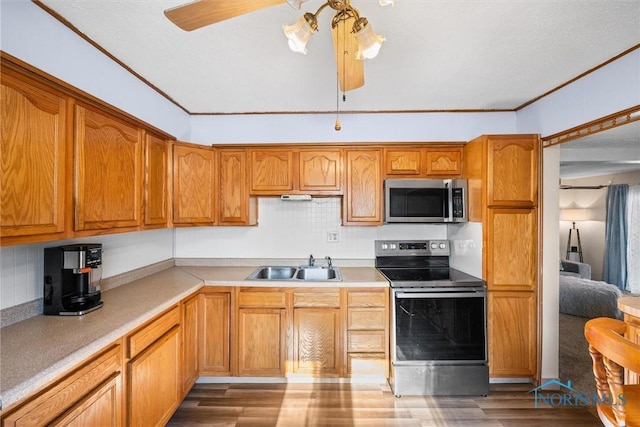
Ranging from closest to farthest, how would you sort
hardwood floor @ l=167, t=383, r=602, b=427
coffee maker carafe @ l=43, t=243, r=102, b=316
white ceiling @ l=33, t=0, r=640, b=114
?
white ceiling @ l=33, t=0, r=640, b=114
coffee maker carafe @ l=43, t=243, r=102, b=316
hardwood floor @ l=167, t=383, r=602, b=427

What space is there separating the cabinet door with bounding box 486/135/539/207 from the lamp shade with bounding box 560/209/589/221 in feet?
12.9

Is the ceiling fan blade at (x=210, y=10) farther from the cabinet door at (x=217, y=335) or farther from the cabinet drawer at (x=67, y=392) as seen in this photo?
the cabinet door at (x=217, y=335)

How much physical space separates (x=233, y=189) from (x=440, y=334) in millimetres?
2187

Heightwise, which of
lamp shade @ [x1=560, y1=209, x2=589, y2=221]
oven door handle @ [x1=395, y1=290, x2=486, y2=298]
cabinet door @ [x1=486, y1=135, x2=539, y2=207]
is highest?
cabinet door @ [x1=486, y1=135, x2=539, y2=207]

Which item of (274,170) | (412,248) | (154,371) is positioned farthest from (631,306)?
(154,371)

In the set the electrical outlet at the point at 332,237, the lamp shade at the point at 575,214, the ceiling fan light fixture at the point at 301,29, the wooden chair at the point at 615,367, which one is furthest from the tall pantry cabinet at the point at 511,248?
the lamp shade at the point at 575,214

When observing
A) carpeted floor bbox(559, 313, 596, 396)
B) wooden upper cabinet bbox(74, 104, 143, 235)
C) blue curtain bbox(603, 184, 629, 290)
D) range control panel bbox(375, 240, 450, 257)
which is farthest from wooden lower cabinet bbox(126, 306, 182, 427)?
blue curtain bbox(603, 184, 629, 290)

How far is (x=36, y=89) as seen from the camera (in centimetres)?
125

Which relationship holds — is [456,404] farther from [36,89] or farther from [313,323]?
[36,89]

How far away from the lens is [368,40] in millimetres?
1074

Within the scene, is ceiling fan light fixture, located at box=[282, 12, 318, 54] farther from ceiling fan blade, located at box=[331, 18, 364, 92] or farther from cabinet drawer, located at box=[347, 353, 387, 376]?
cabinet drawer, located at box=[347, 353, 387, 376]

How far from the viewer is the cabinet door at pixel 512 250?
2.36 metres

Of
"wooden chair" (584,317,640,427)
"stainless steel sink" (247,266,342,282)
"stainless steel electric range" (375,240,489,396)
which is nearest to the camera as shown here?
"wooden chair" (584,317,640,427)

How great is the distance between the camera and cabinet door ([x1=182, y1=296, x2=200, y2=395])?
6.98ft
